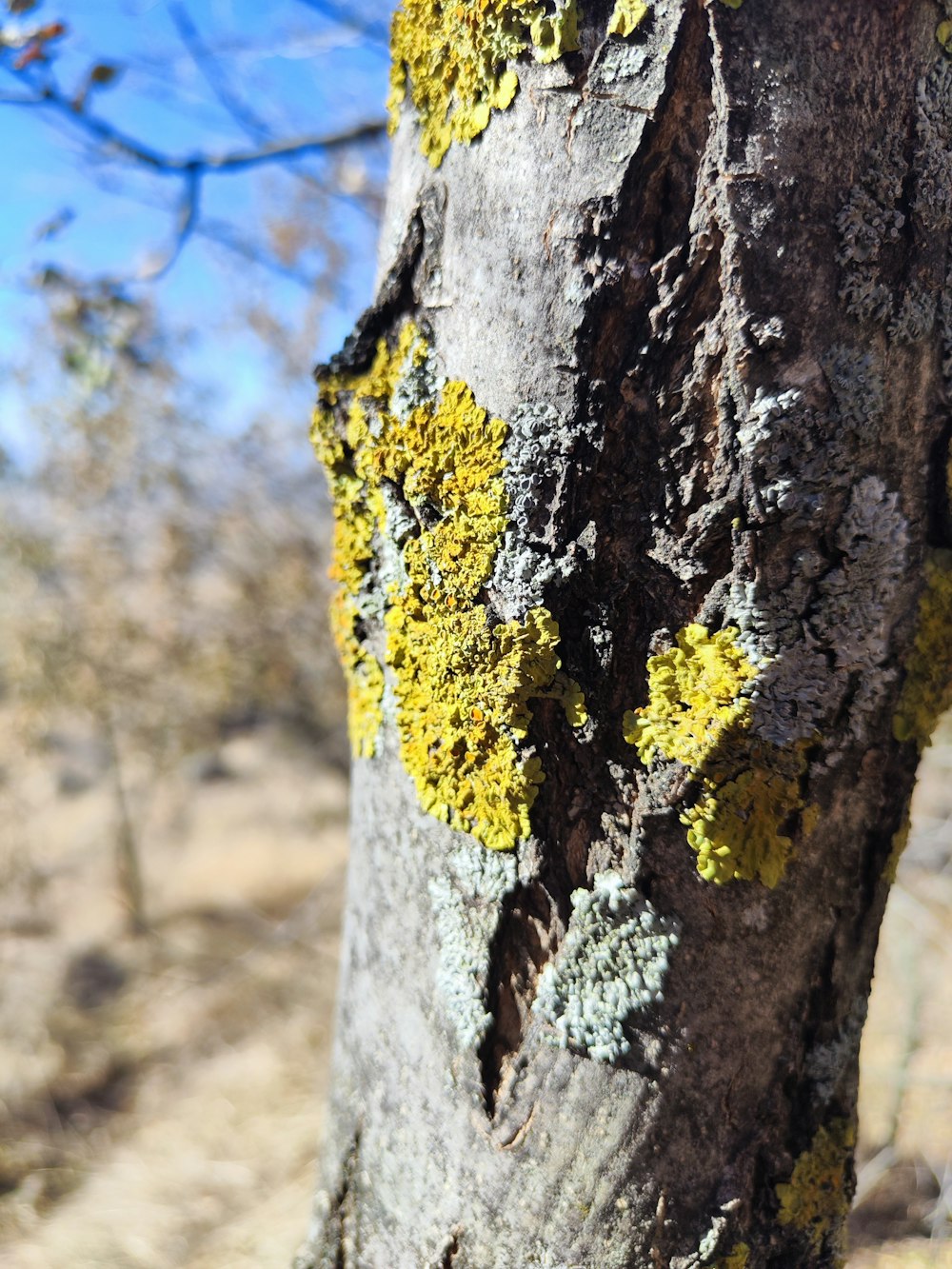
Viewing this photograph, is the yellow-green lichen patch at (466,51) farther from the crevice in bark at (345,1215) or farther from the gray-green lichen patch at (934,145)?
the crevice in bark at (345,1215)

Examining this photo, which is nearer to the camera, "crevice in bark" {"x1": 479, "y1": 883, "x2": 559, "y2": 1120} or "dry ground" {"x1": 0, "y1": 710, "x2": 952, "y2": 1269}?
"crevice in bark" {"x1": 479, "y1": 883, "x2": 559, "y2": 1120}

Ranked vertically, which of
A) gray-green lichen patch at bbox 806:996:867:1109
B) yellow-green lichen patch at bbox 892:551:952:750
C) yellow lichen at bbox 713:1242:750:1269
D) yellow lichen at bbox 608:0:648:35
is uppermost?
yellow lichen at bbox 608:0:648:35

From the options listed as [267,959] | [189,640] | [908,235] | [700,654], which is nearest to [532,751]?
[700,654]

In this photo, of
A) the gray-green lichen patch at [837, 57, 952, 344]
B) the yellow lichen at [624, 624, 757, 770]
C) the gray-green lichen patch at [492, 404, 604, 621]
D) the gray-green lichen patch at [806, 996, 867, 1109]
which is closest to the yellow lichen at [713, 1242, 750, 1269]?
the gray-green lichen patch at [806, 996, 867, 1109]

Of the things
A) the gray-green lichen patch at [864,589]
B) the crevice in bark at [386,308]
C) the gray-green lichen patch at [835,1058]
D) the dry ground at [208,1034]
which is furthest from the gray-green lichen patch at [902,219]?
the dry ground at [208,1034]

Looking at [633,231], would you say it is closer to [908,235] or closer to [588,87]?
[588,87]

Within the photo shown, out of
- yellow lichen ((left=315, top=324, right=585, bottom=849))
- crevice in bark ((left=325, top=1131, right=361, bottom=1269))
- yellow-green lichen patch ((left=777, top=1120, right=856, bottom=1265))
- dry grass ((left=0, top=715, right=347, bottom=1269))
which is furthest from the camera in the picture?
dry grass ((left=0, top=715, right=347, bottom=1269))

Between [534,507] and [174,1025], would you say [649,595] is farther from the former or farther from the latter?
[174,1025]

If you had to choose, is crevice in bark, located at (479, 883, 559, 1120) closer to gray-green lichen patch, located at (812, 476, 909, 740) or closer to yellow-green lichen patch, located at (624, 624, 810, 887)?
yellow-green lichen patch, located at (624, 624, 810, 887)

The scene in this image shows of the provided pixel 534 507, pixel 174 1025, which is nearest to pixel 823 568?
pixel 534 507
